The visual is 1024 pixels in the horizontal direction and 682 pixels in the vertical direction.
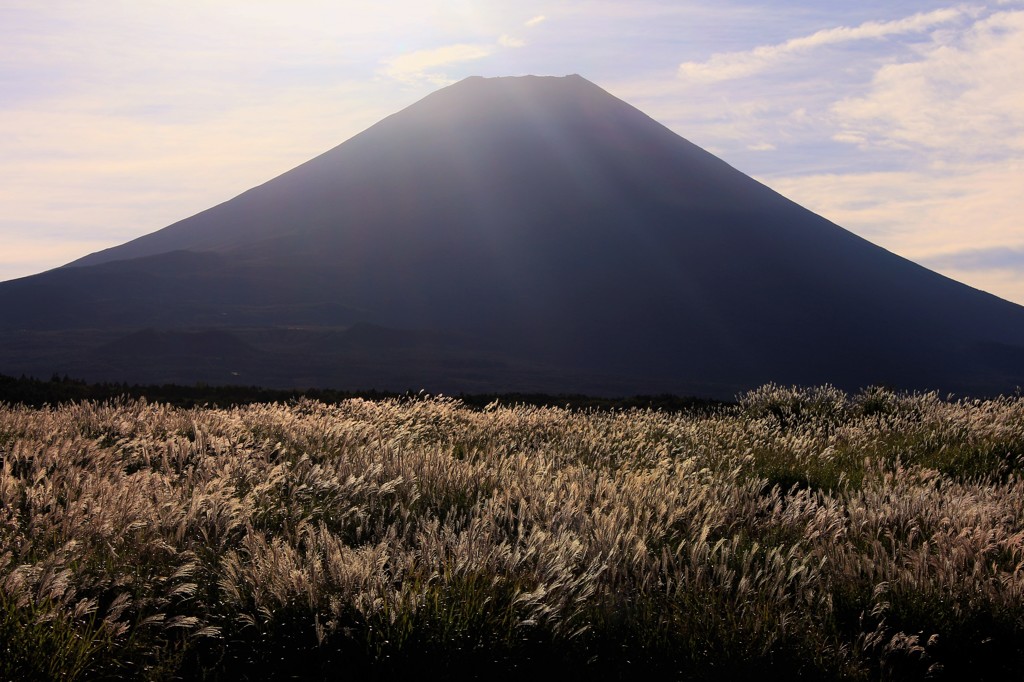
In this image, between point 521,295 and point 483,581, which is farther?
point 521,295

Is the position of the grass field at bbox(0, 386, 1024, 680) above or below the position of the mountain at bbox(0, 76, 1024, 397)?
below

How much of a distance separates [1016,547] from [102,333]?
14305 centimetres

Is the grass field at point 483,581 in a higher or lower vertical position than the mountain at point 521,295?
lower

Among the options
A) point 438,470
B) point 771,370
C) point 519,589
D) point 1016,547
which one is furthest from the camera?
point 771,370

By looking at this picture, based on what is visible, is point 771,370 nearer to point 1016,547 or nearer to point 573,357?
point 573,357

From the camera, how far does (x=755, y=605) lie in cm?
348

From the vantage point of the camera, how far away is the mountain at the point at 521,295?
12406cm

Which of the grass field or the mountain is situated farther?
the mountain

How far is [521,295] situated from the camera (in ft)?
542

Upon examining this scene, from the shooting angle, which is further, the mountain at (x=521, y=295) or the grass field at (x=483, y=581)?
the mountain at (x=521, y=295)

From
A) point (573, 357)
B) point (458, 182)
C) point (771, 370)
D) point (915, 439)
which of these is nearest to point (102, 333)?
point (573, 357)

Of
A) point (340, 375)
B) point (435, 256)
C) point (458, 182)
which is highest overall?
point (458, 182)

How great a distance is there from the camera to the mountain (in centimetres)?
12406

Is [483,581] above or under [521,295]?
under
